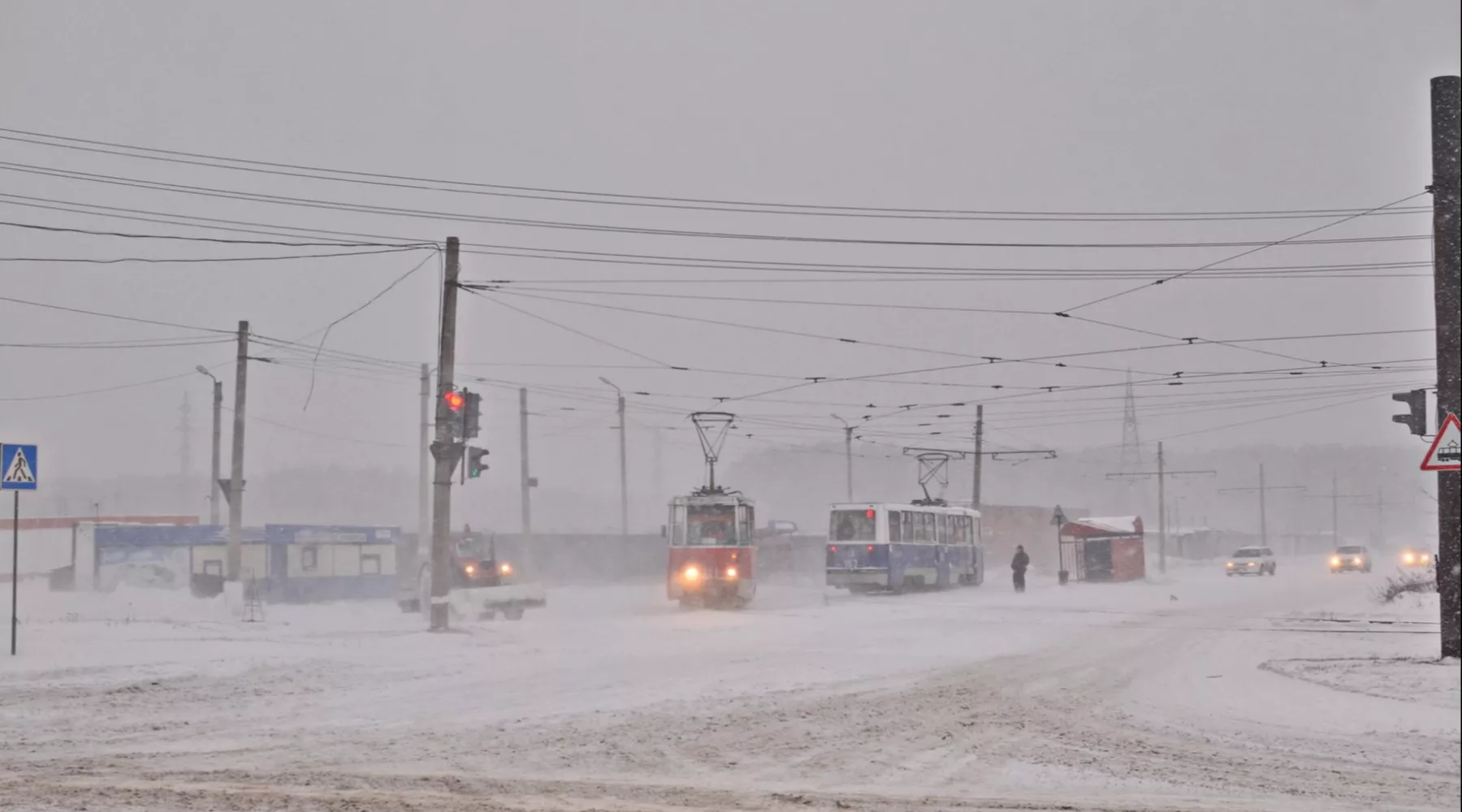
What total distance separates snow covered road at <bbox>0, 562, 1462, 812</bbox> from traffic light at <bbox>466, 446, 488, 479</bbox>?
118 inches

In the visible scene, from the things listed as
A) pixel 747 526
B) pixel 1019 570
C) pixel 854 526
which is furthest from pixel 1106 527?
pixel 747 526

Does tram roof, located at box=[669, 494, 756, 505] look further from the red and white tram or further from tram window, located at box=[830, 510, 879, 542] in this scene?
tram window, located at box=[830, 510, 879, 542]

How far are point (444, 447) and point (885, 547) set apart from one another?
20.8 meters

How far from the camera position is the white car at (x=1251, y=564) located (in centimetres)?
6594

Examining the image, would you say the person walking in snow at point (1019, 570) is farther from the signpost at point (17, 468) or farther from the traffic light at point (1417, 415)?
the signpost at point (17, 468)

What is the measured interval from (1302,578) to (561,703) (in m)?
56.2

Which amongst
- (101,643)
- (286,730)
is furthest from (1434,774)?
(101,643)

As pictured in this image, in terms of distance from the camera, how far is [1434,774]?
10.1 metres

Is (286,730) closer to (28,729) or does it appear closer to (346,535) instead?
(28,729)

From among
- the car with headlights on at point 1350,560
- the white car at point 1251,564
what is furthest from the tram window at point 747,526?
the car with headlights on at point 1350,560

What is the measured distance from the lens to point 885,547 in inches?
1657

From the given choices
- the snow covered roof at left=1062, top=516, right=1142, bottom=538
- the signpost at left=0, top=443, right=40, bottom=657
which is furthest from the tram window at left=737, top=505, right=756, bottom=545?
the snow covered roof at left=1062, top=516, right=1142, bottom=538

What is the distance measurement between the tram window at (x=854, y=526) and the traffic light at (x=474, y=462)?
19698 mm

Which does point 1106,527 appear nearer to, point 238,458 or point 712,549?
point 712,549
